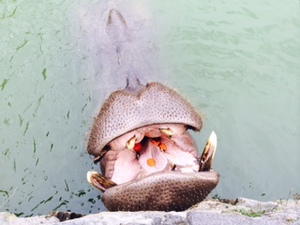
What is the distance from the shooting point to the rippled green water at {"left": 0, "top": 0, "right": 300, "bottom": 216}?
5.43m

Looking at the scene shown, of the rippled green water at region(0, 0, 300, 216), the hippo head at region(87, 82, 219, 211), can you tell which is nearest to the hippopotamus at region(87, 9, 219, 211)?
the hippo head at region(87, 82, 219, 211)

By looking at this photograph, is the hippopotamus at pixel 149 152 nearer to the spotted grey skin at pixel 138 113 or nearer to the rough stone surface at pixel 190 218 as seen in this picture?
the spotted grey skin at pixel 138 113

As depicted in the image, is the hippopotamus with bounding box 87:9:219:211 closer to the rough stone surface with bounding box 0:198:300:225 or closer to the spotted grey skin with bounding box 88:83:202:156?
the spotted grey skin with bounding box 88:83:202:156

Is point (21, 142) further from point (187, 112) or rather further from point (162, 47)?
point (187, 112)

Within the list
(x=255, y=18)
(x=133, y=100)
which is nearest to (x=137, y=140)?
(x=133, y=100)

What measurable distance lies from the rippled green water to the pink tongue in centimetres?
74

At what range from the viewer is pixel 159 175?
366 cm

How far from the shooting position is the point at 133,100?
4.11m

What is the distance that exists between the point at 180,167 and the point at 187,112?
45 cm

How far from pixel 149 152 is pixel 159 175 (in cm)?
79

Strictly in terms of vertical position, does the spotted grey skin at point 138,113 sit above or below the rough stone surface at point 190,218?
above

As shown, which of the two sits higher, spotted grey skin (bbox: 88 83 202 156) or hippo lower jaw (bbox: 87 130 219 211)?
spotted grey skin (bbox: 88 83 202 156)

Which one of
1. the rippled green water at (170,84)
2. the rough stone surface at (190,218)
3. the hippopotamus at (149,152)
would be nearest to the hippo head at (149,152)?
the hippopotamus at (149,152)

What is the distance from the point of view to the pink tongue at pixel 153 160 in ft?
14.2
